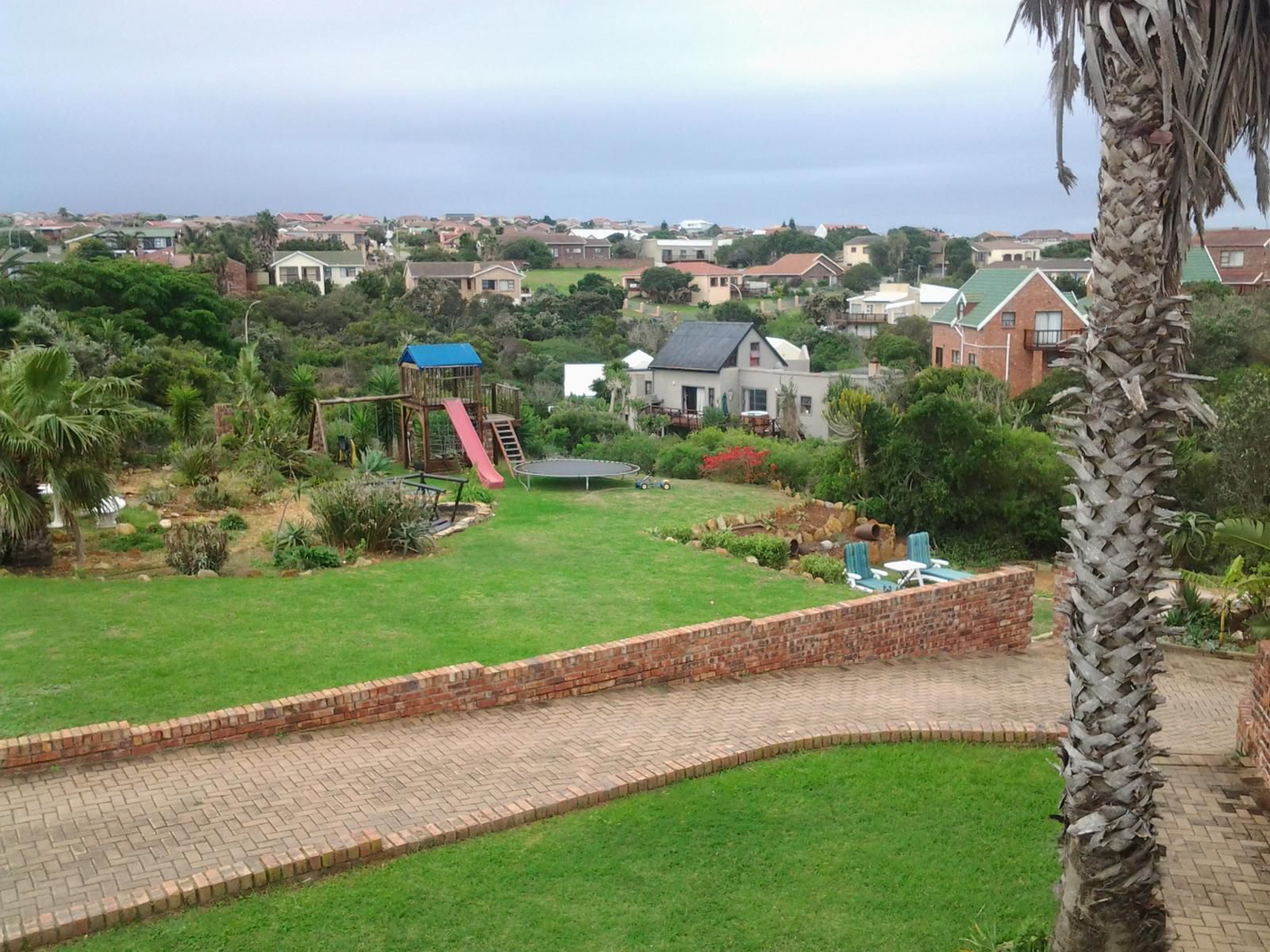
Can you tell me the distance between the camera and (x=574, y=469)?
2520cm

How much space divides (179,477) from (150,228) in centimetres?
11402

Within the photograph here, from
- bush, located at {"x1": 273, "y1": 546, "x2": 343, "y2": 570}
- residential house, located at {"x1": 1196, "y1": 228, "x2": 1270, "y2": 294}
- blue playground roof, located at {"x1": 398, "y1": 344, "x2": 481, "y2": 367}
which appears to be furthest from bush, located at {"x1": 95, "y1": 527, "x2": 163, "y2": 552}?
residential house, located at {"x1": 1196, "y1": 228, "x2": 1270, "y2": 294}

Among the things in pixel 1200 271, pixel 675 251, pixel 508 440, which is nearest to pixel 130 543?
pixel 508 440

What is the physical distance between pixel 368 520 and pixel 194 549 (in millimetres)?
2618

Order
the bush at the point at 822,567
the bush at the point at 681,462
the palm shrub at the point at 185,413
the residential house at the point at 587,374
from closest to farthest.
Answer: the bush at the point at 822,567 < the palm shrub at the point at 185,413 < the bush at the point at 681,462 < the residential house at the point at 587,374

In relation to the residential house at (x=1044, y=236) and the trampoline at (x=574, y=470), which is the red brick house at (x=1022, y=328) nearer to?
the trampoline at (x=574, y=470)

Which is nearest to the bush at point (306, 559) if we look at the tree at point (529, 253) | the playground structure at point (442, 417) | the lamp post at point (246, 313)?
the playground structure at point (442, 417)

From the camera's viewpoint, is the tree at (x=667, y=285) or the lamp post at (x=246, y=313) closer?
the lamp post at (x=246, y=313)

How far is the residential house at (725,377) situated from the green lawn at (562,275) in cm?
4179

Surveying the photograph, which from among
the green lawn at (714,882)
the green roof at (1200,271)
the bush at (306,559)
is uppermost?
the green roof at (1200,271)

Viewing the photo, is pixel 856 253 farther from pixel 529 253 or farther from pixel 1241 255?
pixel 1241 255

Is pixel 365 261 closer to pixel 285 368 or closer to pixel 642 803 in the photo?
pixel 285 368

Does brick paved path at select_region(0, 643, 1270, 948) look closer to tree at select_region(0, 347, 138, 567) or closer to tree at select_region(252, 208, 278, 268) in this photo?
tree at select_region(0, 347, 138, 567)

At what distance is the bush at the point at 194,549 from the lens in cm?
1437
